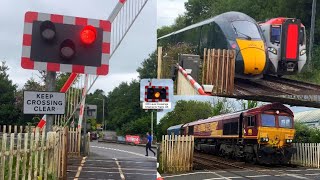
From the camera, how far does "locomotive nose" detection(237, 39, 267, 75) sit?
9.34 ft

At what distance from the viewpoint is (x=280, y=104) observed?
3586 mm

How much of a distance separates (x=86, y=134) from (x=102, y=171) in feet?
3.78

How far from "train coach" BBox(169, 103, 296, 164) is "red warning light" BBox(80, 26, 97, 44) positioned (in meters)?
0.98

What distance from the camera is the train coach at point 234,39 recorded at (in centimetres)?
287

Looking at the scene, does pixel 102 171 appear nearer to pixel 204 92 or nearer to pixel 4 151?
pixel 4 151

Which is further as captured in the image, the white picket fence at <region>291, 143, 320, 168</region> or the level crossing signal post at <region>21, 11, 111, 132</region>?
the white picket fence at <region>291, 143, 320, 168</region>

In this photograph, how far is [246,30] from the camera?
9.56ft

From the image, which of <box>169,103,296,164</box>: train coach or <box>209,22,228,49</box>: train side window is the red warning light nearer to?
<box>209,22,228,49</box>: train side window

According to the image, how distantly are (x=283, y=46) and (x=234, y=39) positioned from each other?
35 centimetres

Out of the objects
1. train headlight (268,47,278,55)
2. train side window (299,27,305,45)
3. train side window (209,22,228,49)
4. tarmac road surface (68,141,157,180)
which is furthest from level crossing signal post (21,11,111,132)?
train side window (299,27,305,45)

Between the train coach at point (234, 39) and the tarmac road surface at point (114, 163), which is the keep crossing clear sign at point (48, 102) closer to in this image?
the tarmac road surface at point (114, 163)

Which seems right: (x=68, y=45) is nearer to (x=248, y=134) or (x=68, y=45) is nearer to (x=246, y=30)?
(x=246, y=30)

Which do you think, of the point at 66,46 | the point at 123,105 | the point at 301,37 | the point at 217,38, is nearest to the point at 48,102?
the point at 66,46

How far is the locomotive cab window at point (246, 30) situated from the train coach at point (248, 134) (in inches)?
27.8
